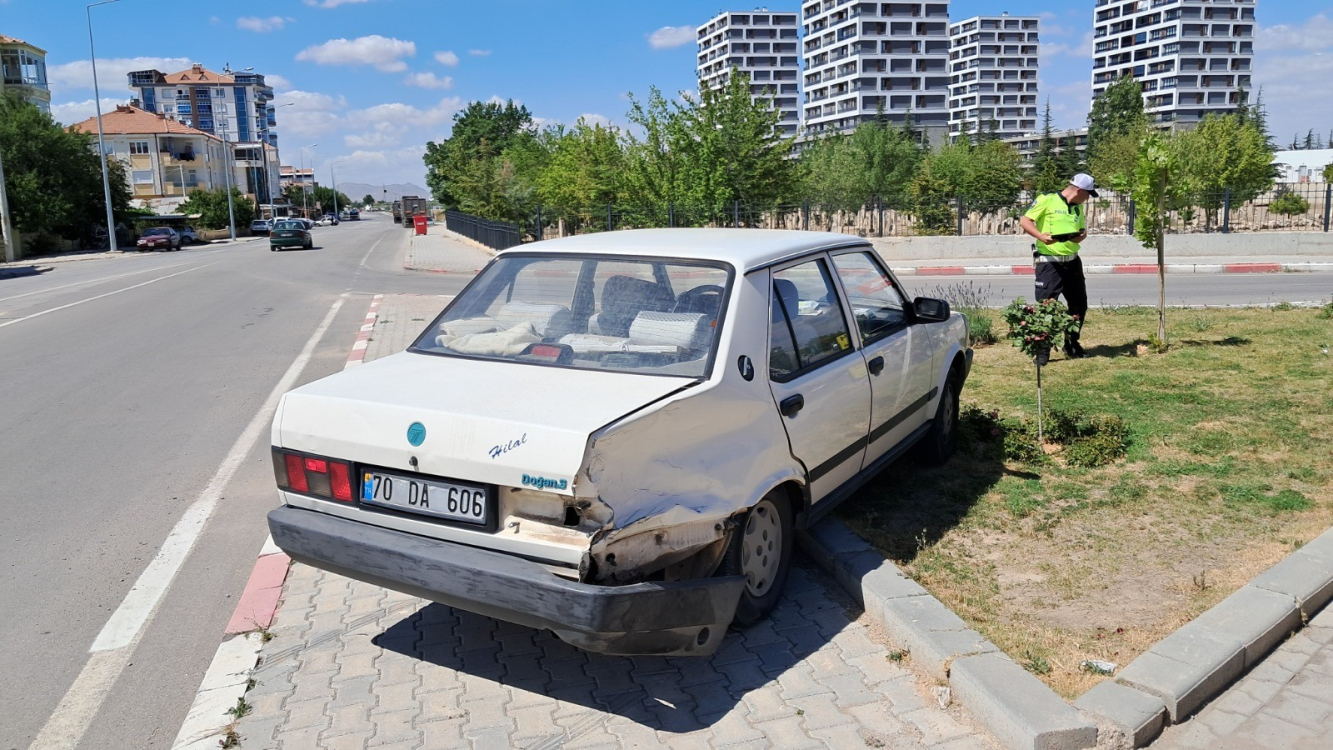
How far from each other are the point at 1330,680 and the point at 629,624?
2.63 metres

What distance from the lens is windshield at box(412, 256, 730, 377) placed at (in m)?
4.20

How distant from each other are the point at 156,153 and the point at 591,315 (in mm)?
112304

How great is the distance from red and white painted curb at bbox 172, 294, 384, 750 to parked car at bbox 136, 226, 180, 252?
55.9 metres

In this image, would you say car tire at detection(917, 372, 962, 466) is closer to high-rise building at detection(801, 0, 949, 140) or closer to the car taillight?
the car taillight

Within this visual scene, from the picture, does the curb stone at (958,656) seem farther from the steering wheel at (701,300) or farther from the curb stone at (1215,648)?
the steering wheel at (701,300)

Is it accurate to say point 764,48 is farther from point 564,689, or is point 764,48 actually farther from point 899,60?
point 564,689

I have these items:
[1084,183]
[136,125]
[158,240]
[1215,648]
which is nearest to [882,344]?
[1215,648]

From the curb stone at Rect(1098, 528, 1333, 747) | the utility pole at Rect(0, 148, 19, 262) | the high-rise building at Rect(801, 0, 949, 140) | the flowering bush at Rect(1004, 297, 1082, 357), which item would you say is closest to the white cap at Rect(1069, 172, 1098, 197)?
the flowering bush at Rect(1004, 297, 1082, 357)

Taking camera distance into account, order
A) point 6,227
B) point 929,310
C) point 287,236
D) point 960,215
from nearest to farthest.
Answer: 1. point 929,310
2. point 960,215
3. point 287,236
4. point 6,227

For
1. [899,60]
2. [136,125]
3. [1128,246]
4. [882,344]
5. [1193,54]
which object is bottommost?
[1128,246]

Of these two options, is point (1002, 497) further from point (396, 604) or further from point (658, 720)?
point (396, 604)

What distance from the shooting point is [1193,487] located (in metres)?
5.76

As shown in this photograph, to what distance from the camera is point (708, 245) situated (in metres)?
4.74

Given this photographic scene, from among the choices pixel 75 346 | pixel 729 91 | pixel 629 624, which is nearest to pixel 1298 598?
pixel 629 624
